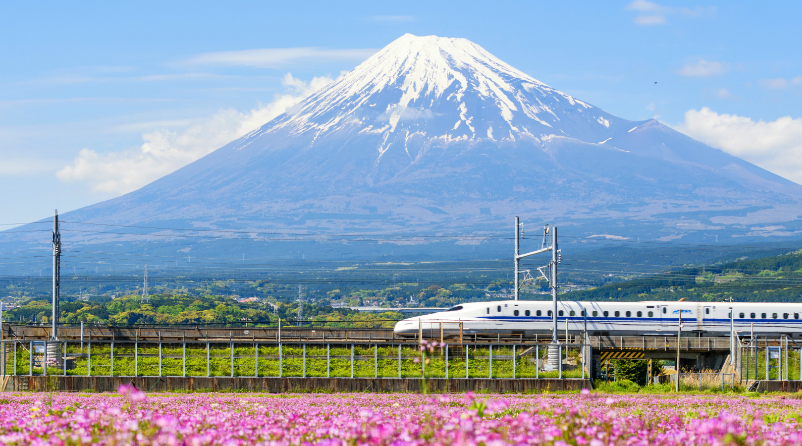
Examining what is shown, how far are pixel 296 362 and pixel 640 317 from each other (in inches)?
972

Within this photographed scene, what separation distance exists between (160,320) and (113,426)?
123681 mm

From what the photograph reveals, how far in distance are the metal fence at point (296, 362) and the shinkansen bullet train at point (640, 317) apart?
7.72m

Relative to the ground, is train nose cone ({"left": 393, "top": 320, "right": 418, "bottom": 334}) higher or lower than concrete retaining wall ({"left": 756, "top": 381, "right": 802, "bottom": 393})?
higher

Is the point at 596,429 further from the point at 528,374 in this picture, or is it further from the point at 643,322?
the point at 643,322

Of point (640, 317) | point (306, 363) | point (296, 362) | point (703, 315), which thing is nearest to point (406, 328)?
point (296, 362)

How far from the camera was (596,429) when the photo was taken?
9422 mm

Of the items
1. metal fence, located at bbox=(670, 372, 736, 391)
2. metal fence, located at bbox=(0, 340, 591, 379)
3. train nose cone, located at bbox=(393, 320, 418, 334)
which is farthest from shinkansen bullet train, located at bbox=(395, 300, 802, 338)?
metal fence, located at bbox=(670, 372, 736, 391)

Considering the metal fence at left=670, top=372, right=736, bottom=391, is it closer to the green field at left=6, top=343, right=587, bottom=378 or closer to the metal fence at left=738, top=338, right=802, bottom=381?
the metal fence at left=738, top=338, right=802, bottom=381

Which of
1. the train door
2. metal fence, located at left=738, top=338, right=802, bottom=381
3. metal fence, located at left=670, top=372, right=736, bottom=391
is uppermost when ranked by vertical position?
the train door

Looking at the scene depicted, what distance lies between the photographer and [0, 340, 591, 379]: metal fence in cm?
3734

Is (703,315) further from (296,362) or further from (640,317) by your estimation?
(296,362)

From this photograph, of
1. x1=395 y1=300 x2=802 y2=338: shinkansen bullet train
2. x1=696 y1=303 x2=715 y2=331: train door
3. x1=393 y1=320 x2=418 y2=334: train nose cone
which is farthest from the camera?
x1=696 y1=303 x2=715 y2=331: train door

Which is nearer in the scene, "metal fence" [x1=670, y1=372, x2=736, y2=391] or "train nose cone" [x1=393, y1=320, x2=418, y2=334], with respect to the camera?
"metal fence" [x1=670, y1=372, x2=736, y2=391]

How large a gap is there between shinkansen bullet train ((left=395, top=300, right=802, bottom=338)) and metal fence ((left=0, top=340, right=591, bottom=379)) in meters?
7.72
